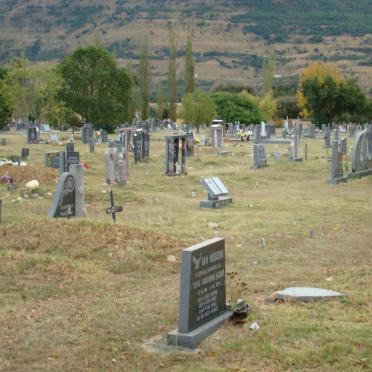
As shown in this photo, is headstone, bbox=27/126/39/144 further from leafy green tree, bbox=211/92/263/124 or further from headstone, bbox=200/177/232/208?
headstone, bbox=200/177/232/208

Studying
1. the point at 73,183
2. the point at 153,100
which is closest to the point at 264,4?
the point at 153,100

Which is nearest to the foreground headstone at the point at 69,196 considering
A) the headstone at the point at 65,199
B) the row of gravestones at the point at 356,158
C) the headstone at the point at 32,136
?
the headstone at the point at 65,199

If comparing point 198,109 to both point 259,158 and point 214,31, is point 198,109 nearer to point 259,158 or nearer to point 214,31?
point 259,158

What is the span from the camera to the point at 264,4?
18700 cm

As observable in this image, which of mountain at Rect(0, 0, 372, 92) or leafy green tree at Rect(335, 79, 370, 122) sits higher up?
mountain at Rect(0, 0, 372, 92)

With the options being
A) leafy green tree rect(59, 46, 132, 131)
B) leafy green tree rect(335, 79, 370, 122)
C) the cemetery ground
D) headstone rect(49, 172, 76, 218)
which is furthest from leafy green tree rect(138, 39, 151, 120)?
headstone rect(49, 172, 76, 218)

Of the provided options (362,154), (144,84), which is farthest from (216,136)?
(144,84)

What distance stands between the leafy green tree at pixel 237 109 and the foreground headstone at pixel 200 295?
61.3m

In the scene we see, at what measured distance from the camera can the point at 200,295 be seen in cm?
862

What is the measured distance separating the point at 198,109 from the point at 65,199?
4419 cm

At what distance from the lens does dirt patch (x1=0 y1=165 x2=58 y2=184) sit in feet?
81.0

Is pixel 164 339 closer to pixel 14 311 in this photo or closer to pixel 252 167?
pixel 14 311

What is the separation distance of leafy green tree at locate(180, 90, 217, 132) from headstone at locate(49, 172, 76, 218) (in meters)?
43.7

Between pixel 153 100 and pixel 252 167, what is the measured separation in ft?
294
